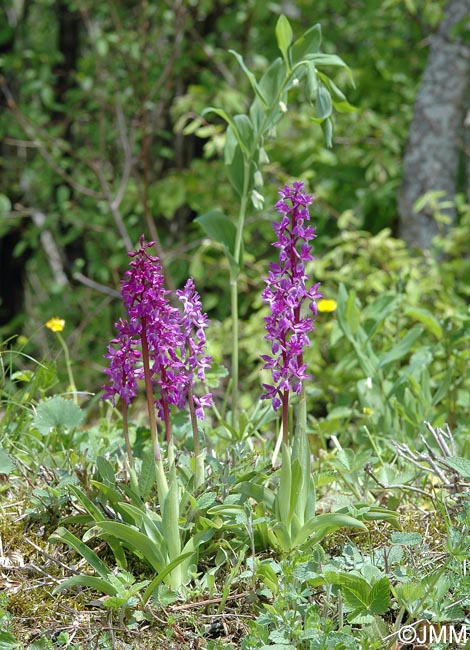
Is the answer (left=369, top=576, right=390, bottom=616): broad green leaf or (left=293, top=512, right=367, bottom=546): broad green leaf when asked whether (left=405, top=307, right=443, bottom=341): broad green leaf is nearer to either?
(left=293, top=512, right=367, bottom=546): broad green leaf

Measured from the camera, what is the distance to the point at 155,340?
173cm

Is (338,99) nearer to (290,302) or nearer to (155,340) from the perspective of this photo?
(290,302)

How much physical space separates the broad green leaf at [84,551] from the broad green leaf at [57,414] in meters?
0.44

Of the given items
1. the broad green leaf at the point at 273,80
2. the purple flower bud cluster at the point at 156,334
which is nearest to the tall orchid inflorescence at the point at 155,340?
the purple flower bud cluster at the point at 156,334

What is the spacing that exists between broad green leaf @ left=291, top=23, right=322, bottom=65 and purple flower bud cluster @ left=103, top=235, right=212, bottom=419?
3.21ft

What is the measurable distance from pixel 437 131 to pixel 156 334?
366 centimetres

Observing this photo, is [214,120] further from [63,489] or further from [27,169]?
[63,489]

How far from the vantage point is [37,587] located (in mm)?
1801

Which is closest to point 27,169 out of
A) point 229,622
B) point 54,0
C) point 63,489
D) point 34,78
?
point 34,78

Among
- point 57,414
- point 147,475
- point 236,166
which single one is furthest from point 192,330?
point 236,166

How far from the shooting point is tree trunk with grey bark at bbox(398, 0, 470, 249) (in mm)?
4840

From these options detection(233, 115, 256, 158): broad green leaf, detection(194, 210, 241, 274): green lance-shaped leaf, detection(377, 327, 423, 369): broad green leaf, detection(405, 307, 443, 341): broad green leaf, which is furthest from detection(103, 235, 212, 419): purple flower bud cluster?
detection(405, 307, 443, 341): broad green leaf

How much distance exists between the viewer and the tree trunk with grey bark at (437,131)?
4840 mm

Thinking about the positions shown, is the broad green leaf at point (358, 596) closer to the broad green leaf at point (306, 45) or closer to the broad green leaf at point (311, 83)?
the broad green leaf at point (311, 83)
